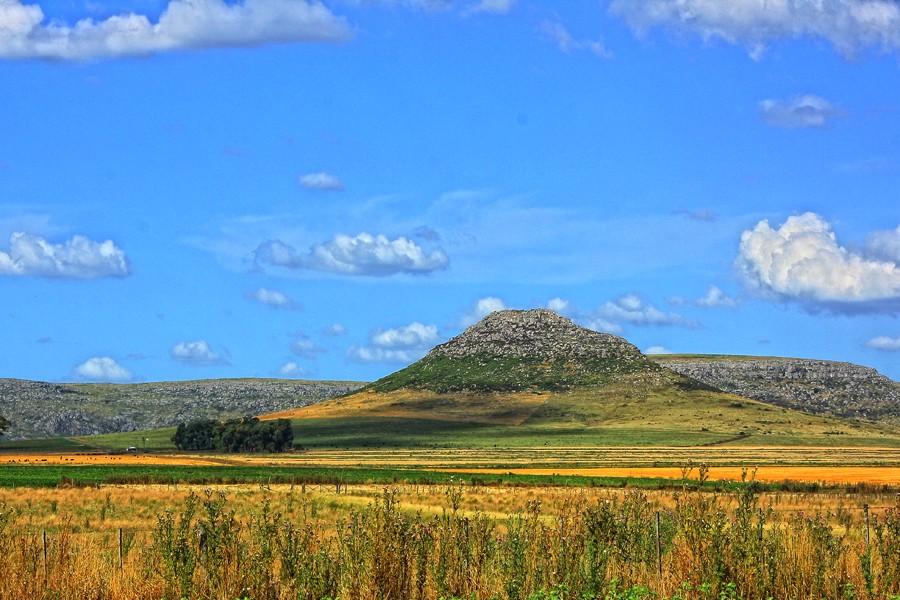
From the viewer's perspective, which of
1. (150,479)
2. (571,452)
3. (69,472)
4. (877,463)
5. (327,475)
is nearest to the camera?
(150,479)

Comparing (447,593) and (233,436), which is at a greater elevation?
(233,436)

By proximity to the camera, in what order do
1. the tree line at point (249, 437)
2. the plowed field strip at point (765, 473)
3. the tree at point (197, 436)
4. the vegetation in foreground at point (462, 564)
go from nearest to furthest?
1. the vegetation in foreground at point (462, 564)
2. the plowed field strip at point (765, 473)
3. the tree line at point (249, 437)
4. the tree at point (197, 436)

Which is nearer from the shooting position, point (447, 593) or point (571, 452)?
point (447, 593)

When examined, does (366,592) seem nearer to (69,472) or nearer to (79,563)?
(79,563)

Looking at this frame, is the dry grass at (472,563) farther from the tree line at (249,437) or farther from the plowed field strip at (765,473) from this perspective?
the tree line at (249,437)

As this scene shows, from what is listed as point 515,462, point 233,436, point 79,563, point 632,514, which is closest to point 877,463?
point 515,462

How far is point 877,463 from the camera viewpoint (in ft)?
390

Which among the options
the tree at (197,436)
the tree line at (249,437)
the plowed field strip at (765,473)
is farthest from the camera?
the tree at (197,436)

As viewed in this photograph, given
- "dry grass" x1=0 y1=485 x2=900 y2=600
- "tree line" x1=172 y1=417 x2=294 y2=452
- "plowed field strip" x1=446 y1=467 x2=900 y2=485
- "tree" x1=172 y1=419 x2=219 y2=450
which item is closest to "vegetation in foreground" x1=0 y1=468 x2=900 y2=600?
"dry grass" x1=0 y1=485 x2=900 y2=600

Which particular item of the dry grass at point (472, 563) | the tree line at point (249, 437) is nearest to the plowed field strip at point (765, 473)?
the dry grass at point (472, 563)

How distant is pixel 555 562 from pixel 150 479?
205ft

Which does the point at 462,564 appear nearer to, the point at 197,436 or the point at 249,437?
the point at 249,437

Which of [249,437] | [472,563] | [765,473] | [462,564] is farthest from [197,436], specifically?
[472,563]

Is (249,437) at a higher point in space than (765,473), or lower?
higher
